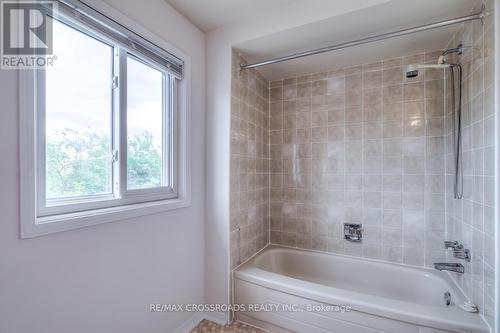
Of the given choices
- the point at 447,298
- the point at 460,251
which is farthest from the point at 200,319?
the point at 460,251

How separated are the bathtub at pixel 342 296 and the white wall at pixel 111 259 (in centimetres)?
55

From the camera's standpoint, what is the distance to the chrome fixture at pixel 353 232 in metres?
2.27

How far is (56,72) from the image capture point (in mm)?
1155

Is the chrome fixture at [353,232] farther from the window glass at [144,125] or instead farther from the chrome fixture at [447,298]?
the window glass at [144,125]

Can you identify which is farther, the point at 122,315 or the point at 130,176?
the point at 130,176

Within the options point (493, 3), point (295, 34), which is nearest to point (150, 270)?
point (295, 34)

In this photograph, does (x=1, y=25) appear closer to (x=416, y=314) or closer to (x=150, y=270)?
(x=150, y=270)

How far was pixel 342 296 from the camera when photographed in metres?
1.60

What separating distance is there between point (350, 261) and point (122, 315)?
1.98 metres

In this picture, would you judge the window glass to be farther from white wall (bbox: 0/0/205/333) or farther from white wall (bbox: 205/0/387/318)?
white wall (bbox: 205/0/387/318)

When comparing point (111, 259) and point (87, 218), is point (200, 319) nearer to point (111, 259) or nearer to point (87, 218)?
point (111, 259)

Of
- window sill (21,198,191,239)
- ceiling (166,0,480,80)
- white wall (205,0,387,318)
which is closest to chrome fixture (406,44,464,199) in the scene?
ceiling (166,0,480,80)

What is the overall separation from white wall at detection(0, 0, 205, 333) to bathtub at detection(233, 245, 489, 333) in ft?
1.82

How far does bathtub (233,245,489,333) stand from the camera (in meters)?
1.43
